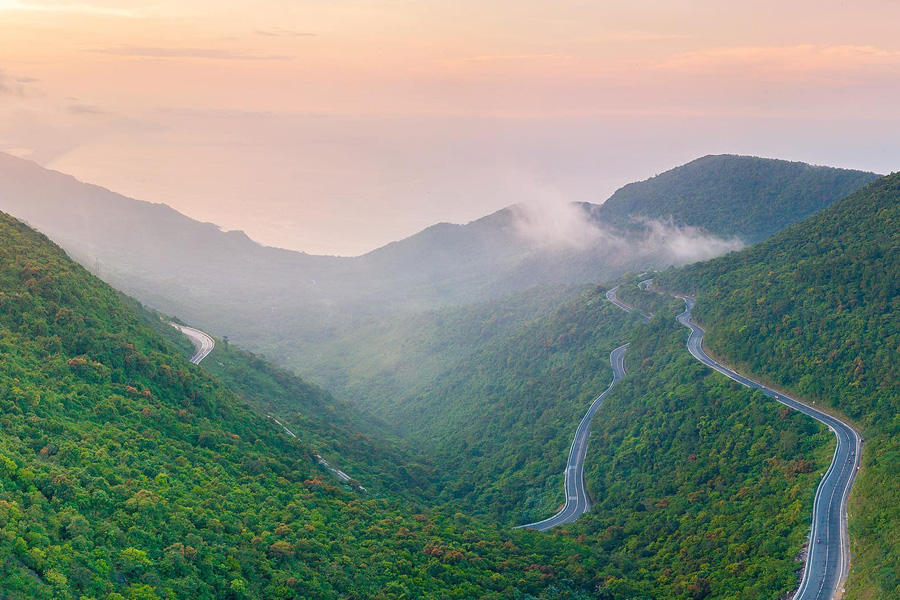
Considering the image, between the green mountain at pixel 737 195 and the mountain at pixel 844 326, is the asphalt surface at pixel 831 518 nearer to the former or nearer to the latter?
the mountain at pixel 844 326

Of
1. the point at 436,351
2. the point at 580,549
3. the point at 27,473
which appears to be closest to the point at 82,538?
the point at 27,473

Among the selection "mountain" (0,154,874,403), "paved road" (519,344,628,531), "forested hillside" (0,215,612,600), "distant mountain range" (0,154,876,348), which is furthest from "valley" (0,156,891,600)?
"distant mountain range" (0,154,876,348)

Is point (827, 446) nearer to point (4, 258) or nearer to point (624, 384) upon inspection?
point (624, 384)

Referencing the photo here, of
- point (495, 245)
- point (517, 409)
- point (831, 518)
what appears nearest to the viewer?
point (831, 518)

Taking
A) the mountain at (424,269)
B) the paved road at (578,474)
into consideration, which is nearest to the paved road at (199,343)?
the mountain at (424,269)

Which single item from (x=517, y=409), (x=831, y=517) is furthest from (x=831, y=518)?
(x=517, y=409)

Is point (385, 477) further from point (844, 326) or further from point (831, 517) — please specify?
point (844, 326)
